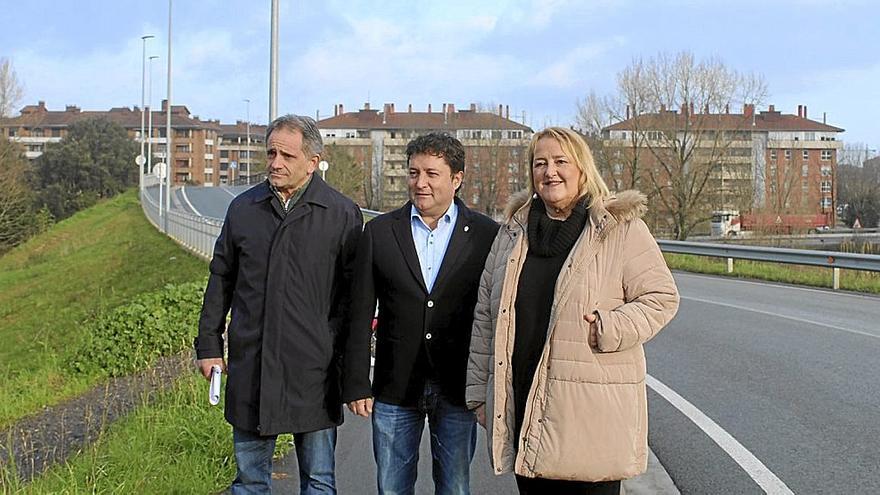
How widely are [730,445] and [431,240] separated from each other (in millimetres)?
3342

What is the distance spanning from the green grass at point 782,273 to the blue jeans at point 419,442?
50.9 feet

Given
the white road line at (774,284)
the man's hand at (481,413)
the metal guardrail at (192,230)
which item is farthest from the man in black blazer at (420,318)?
the metal guardrail at (192,230)

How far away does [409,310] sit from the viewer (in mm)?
3857

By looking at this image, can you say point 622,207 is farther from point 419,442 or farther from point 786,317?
point 786,317

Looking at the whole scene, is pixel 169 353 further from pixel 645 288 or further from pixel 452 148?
pixel 645 288

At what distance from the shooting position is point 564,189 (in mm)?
3482

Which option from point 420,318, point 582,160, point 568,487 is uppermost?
point 582,160

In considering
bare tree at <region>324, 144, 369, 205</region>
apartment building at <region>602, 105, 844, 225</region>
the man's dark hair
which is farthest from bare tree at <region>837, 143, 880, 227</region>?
the man's dark hair

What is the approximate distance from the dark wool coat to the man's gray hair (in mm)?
164

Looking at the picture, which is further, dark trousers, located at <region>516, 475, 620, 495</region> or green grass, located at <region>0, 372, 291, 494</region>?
green grass, located at <region>0, 372, 291, 494</region>

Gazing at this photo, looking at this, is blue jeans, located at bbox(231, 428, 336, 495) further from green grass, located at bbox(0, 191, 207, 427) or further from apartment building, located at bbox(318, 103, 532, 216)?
apartment building, located at bbox(318, 103, 532, 216)

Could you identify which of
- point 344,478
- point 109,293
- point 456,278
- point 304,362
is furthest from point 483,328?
point 109,293

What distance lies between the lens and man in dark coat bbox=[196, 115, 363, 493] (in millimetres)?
4043

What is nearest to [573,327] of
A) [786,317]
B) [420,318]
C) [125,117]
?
[420,318]
